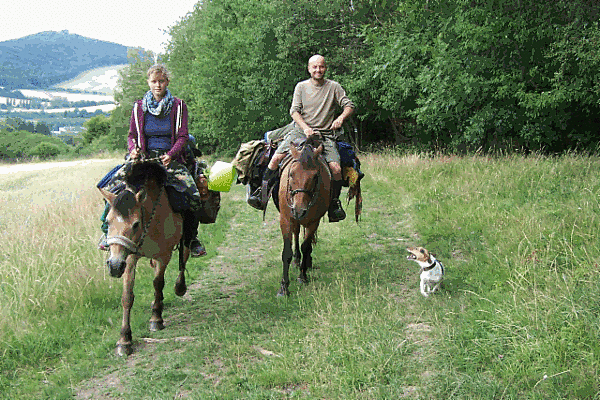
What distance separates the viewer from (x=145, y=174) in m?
5.27

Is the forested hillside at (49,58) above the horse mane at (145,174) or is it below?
above

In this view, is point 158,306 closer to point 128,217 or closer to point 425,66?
point 128,217

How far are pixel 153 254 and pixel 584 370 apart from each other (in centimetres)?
422

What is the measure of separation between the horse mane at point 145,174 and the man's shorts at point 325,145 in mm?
2009

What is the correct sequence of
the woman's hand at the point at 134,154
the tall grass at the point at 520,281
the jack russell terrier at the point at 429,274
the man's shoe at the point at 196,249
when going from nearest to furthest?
the tall grass at the point at 520,281 < the woman's hand at the point at 134,154 < the jack russell terrier at the point at 429,274 < the man's shoe at the point at 196,249

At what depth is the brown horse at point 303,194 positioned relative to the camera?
632 centimetres

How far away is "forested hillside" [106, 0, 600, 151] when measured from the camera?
13.2 meters

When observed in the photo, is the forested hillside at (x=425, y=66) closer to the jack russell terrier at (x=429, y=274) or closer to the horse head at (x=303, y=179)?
the horse head at (x=303, y=179)

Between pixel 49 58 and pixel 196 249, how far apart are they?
118617mm

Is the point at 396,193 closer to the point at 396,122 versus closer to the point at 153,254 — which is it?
the point at 153,254

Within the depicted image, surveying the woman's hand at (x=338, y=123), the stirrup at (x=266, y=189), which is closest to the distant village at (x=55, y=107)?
the stirrup at (x=266, y=189)

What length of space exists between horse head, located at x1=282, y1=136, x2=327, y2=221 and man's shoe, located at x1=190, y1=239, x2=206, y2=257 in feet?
4.33

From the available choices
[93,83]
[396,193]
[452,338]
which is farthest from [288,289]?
[93,83]

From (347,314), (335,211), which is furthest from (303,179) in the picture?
(347,314)
